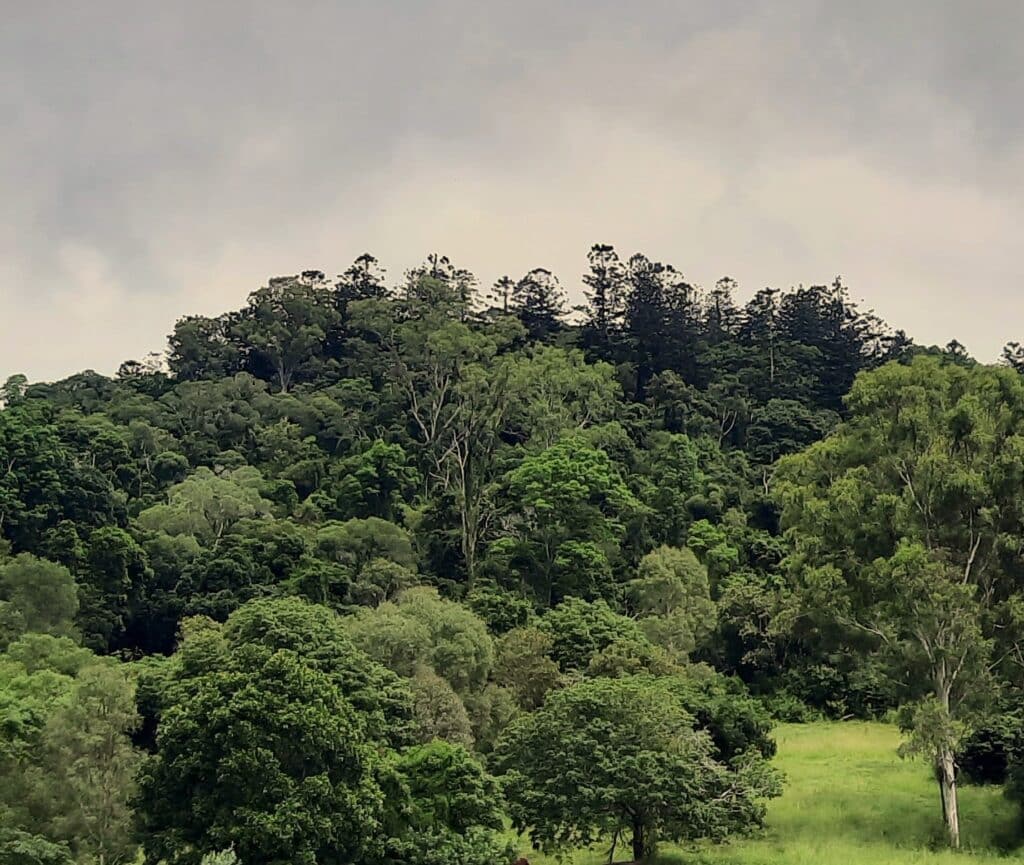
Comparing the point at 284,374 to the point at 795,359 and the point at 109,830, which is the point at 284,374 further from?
the point at 109,830

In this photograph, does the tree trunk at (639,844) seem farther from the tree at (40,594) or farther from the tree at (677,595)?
the tree at (40,594)

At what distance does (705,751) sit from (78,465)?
1195 inches

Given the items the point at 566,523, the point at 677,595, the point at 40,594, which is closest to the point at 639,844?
the point at 677,595

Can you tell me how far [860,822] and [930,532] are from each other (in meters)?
6.54

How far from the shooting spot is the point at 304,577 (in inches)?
1396

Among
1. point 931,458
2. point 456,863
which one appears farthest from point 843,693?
point 456,863

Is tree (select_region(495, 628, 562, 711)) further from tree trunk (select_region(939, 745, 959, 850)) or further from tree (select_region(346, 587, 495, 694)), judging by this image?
tree trunk (select_region(939, 745, 959, 850))

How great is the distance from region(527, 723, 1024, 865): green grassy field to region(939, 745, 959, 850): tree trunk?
0.34m

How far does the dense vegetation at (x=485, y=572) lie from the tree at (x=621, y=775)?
79 millimetres

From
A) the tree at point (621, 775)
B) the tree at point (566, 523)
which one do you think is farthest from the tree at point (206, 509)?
the tree at point (621, 775)

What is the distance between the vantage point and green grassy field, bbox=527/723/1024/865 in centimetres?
2059

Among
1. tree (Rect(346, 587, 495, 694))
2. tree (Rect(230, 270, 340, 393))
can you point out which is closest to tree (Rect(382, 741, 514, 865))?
tree (Rect(346, 587, 495, 694))

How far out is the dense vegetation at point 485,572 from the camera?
61.0 feet

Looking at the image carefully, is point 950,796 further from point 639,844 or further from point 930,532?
point 639,844
